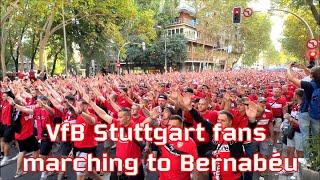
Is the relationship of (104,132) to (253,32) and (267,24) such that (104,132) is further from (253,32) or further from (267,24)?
(267,24)

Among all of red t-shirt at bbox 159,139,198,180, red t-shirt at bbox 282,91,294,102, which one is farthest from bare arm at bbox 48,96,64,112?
red t-shirt at bbox 282,91,294,102

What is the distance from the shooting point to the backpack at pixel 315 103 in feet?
24.5

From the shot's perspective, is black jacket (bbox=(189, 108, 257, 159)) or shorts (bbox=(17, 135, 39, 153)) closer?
black jacket (bbox=(189, 108, 257, 159))

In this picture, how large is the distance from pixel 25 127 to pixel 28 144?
1.27 feet

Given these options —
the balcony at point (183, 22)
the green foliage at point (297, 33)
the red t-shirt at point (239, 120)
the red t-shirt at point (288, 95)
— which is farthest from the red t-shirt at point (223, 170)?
the balcony at point (183, 22)

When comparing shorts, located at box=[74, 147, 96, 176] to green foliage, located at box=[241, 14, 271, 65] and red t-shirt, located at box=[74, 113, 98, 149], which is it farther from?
green foliage, located at box=[241, 14, 271, 65]

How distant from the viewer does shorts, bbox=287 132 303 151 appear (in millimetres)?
8084

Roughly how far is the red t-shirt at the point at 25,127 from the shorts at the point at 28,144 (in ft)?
0.21

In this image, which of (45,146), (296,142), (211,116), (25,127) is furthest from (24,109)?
(296,142)

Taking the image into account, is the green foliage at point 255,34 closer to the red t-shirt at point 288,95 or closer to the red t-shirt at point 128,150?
the red t-shirt at point 288,95

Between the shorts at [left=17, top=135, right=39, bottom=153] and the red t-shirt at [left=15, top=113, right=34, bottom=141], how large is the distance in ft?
0.21

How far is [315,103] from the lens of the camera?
24.6 ft

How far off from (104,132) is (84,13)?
2311 cm

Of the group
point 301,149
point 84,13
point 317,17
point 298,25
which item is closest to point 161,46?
point 298,25
